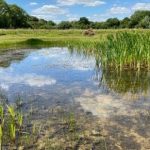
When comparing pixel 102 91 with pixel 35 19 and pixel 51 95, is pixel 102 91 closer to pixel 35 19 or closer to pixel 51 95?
pixel 51 95

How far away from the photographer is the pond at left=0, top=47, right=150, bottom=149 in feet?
23.1

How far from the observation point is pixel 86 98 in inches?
393

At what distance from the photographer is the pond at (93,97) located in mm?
7050

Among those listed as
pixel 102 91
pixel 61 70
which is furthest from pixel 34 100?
pixel 61 70

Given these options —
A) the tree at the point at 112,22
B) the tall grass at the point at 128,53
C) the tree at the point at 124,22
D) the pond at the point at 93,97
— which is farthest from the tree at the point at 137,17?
the pond at the point at 93,97

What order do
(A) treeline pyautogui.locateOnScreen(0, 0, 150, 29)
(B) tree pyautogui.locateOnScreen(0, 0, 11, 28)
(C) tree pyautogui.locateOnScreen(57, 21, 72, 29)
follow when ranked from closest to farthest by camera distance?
(B) tree pyautogui.locateOnScreen(0, 0, 11, 28)
(A) treeline pyautogui.locateOnScreen(0, 0, 150, 29)
(C) tree pyautogui.locateOnScreen(57, 21, 72, 29)

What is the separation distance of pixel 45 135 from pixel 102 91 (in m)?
4.50

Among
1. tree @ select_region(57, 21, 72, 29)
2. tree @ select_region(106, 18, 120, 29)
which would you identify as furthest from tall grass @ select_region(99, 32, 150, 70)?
tree @ select_region(106, 18, 120, 29)

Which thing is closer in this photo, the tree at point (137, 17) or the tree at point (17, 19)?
the tree at point (17, 19)

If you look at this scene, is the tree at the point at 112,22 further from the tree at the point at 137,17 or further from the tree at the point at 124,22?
the tree at the point at 137,17

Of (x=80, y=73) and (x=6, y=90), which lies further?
(x=80, y=73)

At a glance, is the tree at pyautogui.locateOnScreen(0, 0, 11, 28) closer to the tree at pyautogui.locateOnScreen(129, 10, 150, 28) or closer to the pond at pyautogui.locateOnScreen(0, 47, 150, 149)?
the tree at pyautogui.locateOnScreen(129, 10, 150, 28)

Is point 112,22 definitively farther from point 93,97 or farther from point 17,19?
point 93,97

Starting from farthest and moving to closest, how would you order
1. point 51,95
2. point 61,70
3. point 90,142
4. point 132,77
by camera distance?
point 61,70 → point 132,77 → point 51,95 → point 90,142
